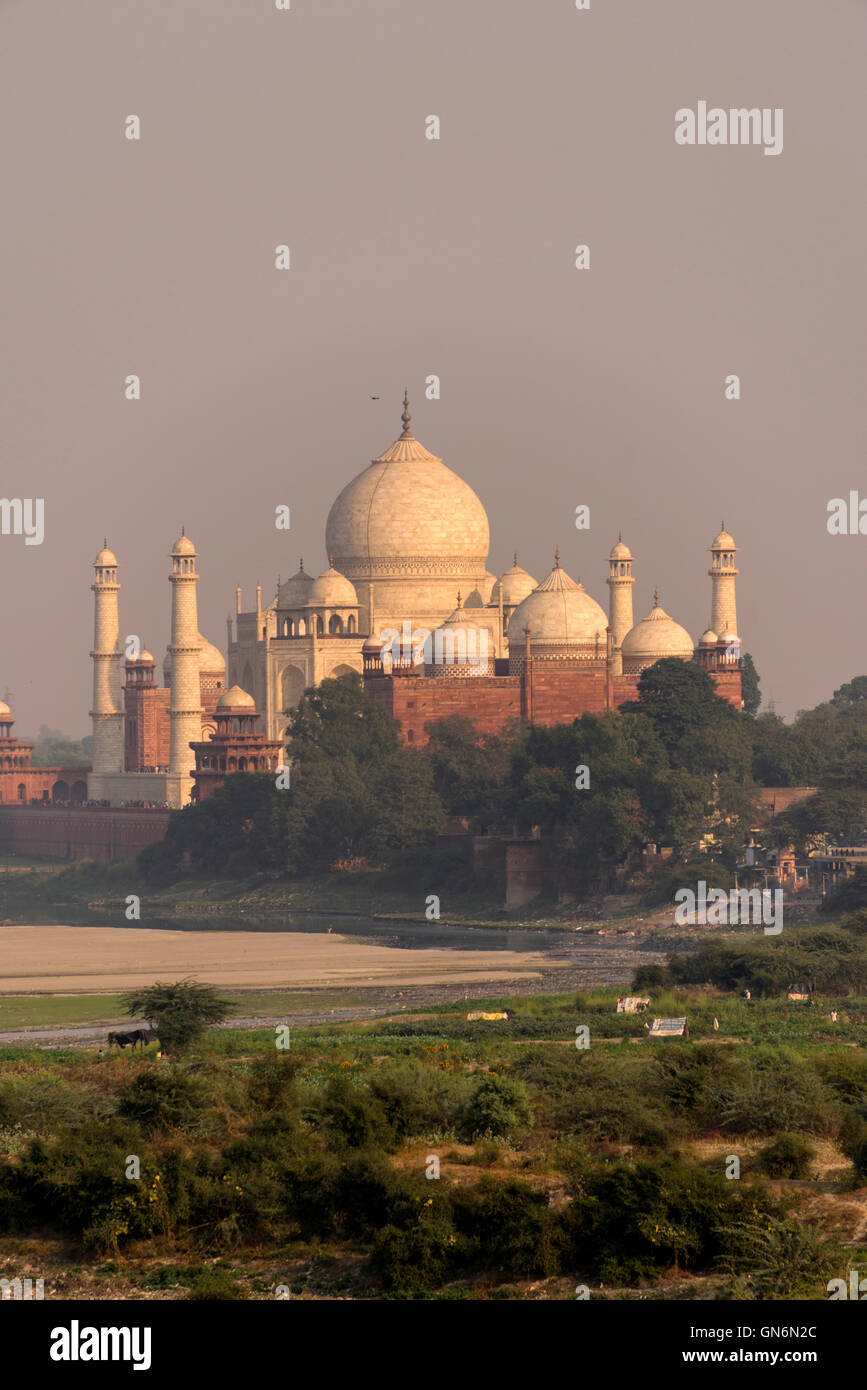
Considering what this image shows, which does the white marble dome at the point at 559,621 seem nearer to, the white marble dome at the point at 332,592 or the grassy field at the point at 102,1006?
the white marble dome at the point at 332,592

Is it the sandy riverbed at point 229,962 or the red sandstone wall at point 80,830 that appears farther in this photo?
the red sandstone wall at point 80,830

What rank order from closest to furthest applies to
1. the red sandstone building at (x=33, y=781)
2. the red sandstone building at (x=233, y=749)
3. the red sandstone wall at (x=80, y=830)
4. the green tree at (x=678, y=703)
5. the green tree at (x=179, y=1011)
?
the green tree at (x=179, y=1011) → the green tree at (x=678, y=703) → the red sandstone building at (x=233, y=749) → the red sandstone wall at (x=80, y=830) → the red sandstone building at (x=33, y=781)

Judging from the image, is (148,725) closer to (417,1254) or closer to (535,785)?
(535,785)

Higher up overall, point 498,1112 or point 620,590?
point 620,590

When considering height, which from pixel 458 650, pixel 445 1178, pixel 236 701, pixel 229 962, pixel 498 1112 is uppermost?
pixel 458 650

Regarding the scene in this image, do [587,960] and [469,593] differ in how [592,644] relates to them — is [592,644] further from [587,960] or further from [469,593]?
[587,960]

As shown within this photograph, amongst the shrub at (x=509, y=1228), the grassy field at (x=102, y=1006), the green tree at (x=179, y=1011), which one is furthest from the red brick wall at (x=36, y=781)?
the shrub at (x=509, y=1228)

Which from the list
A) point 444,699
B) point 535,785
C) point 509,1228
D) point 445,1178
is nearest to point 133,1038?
point 445,1178

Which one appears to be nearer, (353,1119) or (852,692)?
(353,1119)
